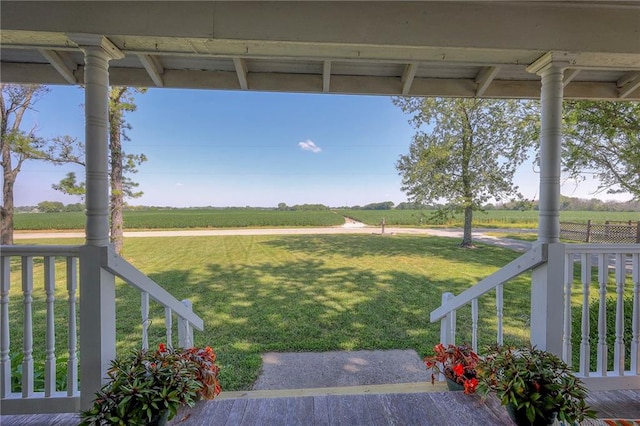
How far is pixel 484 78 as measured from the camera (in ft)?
6.25

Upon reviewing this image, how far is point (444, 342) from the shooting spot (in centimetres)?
216

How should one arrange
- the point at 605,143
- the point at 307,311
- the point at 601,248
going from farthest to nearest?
the point at 605,143, the point at 307,311, the point at 601,248

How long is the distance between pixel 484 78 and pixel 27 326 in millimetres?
3095

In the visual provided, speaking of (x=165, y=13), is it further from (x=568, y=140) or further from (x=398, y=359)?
(x=568, y=140)

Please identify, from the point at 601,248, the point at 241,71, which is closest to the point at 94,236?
the point at 241,71

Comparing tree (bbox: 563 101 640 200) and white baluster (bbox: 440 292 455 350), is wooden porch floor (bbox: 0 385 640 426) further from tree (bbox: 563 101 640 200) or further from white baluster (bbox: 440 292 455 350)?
tree (bbox: 563 101 640 200)

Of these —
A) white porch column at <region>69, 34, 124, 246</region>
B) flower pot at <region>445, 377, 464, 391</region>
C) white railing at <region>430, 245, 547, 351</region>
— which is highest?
white porch column at <region>69, 34, 124, 246</region>

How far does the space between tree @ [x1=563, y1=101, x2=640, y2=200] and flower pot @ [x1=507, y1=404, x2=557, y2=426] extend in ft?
14.4

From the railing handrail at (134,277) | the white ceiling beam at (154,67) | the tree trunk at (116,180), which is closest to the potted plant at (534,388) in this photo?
the railing handrail at (134,277)

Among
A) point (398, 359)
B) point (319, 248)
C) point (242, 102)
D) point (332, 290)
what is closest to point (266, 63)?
point (398, 359)

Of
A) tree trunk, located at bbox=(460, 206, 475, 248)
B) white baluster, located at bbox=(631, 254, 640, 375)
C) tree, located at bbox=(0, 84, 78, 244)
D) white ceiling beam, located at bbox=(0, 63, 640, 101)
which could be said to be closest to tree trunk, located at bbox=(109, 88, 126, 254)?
tree, located at bbox=(0, 84, 78, 244)

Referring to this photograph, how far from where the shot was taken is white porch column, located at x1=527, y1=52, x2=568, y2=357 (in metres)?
1.59

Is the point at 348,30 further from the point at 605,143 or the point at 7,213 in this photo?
the point at 7,213

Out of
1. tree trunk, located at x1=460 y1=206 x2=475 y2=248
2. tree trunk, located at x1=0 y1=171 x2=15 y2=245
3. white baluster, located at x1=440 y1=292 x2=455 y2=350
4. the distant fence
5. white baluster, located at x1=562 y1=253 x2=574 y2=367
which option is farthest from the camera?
tree trunk, located at x1=460 y1=206 x2=475 y2=248
